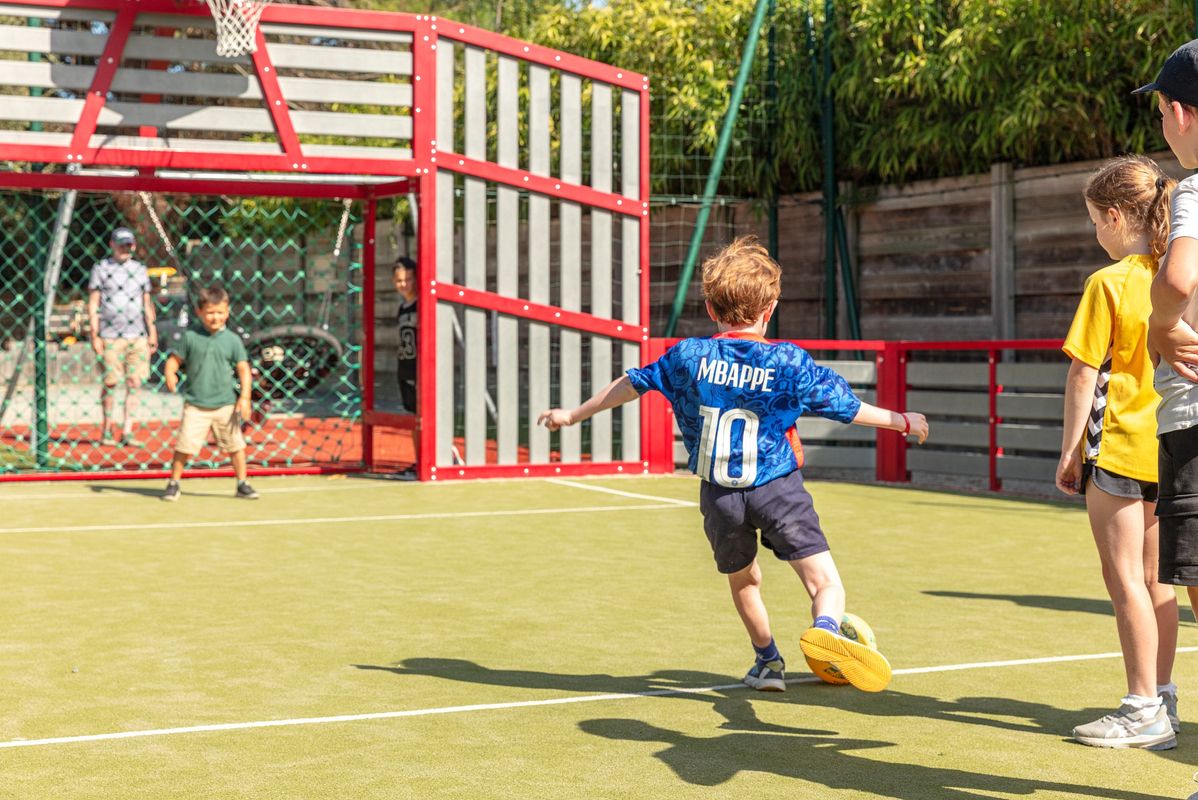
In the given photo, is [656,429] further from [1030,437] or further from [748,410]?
[748,410]

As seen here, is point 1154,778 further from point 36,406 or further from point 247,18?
point 36,406

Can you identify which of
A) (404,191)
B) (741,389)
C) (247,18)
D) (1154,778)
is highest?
(247,18)

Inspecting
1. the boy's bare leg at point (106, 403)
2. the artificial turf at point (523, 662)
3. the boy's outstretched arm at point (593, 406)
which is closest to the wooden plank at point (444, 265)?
the artificial turf at point (523, 662)

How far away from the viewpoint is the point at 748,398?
5219mm

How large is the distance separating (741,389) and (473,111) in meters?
7.92

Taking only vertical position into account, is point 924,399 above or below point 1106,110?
below

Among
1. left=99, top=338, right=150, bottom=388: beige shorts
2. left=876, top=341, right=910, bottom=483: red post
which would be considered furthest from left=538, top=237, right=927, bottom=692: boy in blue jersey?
left=99, top=338, right=150, bottom=388: beige shorts

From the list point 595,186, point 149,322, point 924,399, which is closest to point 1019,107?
point 924,399

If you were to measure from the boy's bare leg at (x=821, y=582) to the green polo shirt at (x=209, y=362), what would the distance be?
22.3ft

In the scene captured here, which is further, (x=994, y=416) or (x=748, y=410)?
(x=994, y=416)

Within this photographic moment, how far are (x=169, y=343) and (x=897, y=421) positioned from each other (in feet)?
53.1

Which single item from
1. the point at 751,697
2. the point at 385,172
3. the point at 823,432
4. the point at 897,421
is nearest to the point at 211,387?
the point at 385,172

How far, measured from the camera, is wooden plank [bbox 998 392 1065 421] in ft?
39.1

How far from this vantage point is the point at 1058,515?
10.8 metres
